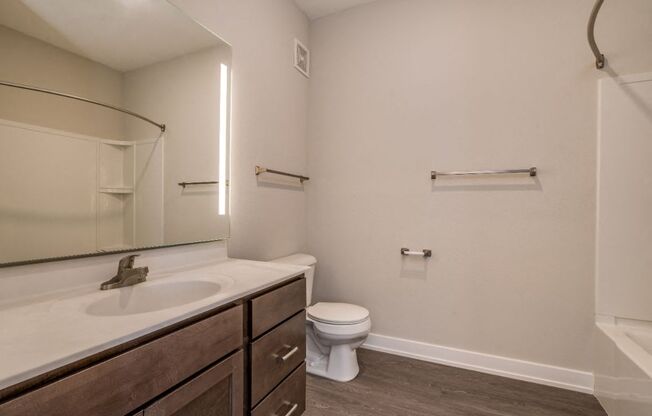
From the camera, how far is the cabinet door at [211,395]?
0.73 metres

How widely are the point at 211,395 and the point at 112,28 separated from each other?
54.1 inches

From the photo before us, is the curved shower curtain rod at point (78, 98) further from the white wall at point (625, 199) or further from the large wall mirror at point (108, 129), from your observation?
the white wall at point (625, 199)

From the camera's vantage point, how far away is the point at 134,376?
0.66 metres

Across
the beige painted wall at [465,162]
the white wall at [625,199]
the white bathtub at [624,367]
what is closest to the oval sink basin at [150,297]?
the beige painted wall at [465,162]

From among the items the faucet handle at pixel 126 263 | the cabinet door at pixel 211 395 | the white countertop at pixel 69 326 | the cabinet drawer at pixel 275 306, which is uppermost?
the faucet handle at pixel 126 263

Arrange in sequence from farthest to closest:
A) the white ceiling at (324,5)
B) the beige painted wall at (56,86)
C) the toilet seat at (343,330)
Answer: the white ceiling at (324,5), the toilet seat at (343,330), the beige painted wall at (56,86)

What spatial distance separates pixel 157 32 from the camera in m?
1.25

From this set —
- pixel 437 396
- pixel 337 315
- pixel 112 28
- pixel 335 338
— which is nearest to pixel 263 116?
pixel 112 28

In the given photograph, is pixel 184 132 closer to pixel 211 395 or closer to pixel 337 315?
pixel 211 395

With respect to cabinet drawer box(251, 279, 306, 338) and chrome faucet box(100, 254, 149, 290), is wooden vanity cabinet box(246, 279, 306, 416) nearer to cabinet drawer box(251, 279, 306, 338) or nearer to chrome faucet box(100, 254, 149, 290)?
A: cabinet drawer box(251, 279, 306, 338)

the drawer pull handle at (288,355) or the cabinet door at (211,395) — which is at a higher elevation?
the cabinet door at (211,395)

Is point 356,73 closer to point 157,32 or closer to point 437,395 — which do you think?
point 157,32

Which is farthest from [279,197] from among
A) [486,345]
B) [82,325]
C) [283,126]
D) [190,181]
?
[486,345]

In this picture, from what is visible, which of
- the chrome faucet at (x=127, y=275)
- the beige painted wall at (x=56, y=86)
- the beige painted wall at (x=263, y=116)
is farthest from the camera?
the beige painted wall at (x=263, y=116)
